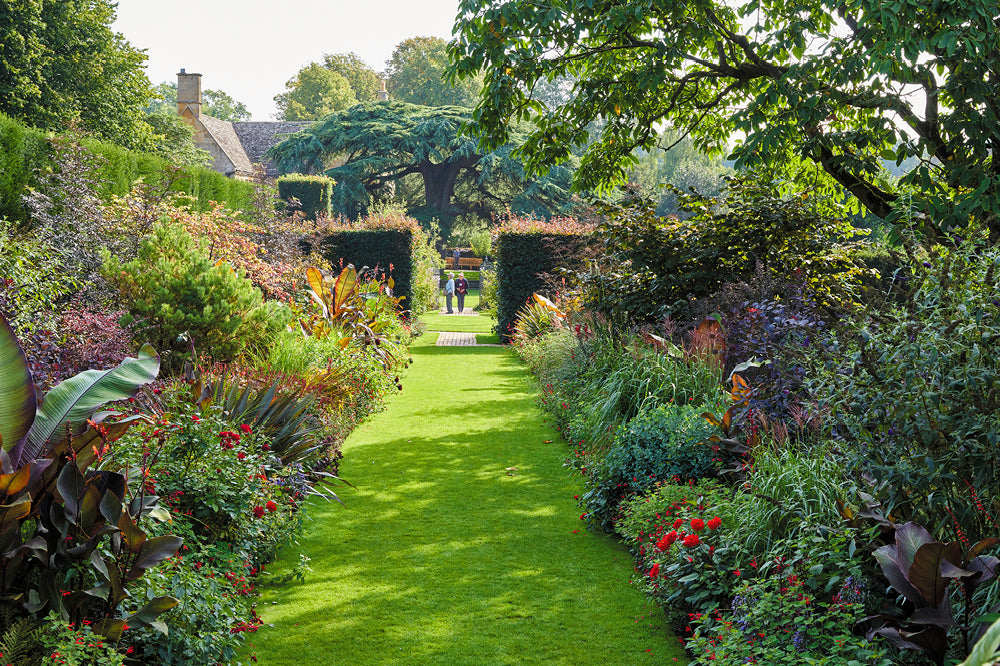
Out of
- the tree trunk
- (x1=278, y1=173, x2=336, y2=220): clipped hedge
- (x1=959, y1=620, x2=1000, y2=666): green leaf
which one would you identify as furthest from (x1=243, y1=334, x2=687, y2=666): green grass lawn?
the tree trunk

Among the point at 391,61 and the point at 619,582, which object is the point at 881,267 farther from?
the point at 391,61

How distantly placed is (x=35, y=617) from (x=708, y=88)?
35.4 feet

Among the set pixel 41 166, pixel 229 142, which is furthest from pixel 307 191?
pixel 41 166

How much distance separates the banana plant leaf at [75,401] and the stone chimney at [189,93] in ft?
137

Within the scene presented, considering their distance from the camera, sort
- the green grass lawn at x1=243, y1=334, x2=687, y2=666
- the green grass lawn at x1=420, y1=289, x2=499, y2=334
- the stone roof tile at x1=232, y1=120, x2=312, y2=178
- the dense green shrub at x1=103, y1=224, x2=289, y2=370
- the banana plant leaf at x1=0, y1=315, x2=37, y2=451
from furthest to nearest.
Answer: the stone roof tile at x1=232, y1=120, x2=312, y2=178
the green grass lawn at x1=420, y1=289, x2=499, y2=334
the dense green shrub at x1=103, y1=224, x2=289, y2=370
the green grass lawn at x1=243, y1=334, x2=687, y2=666
the banana plant leaf at x1=0, y1=315, x2=37, y2=451

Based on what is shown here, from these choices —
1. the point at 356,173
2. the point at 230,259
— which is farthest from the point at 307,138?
the point at 230,259

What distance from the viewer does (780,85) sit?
288 inches

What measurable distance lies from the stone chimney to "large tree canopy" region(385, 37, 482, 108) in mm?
20970

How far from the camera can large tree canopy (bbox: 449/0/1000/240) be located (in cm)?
696

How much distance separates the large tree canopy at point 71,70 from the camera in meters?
19.0

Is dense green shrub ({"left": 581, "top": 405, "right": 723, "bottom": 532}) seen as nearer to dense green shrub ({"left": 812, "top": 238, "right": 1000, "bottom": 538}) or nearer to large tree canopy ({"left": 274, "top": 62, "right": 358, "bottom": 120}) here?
dense green shrub ({"left": 812, "top": 238, "right": 1000, "bottom": 538})

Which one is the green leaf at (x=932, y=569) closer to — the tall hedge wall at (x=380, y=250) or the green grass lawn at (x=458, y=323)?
the tall hedge wall at (x=380, y=250)

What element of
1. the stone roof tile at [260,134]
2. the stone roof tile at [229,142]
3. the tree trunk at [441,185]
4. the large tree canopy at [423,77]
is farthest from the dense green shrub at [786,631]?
the large tree canopy at [423,77]

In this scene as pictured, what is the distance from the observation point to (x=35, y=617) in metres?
3.08
